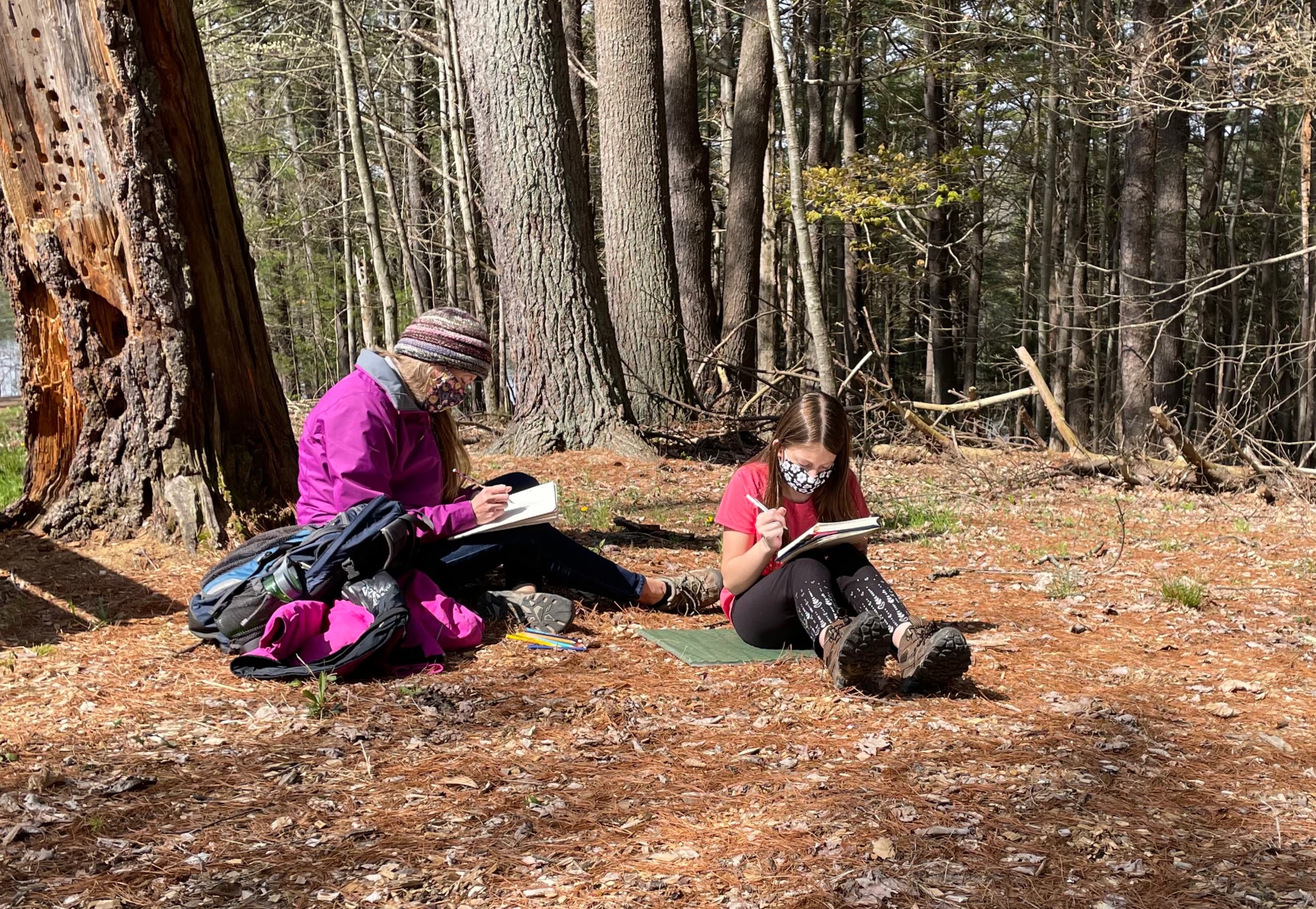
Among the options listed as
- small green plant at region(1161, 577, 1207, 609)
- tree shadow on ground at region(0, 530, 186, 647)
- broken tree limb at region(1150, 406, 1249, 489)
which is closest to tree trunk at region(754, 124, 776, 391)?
broken tree limb at region(1150, 406, 1249, 489)

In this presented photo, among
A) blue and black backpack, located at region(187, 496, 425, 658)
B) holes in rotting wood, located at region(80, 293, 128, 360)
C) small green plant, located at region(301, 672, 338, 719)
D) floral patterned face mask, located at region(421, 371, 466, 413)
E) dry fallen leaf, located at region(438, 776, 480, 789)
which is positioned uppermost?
holes in rotting wood, located at region(80, 293, 128, 360)

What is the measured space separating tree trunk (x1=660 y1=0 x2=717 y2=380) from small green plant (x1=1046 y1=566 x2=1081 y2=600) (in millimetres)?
6678

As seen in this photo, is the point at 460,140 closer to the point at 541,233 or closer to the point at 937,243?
the point at 541,233

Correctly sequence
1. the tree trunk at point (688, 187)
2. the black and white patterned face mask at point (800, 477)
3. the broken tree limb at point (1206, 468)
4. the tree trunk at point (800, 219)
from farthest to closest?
the tree trunk at point (688, 187) → the broken tree limb at point (1206, 468) → the tree trunk at point (800, 219) → the black and white patterned face mask at point (800, 477)

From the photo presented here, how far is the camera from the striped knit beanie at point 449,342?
429 centimetres

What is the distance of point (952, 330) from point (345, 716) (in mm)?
18234

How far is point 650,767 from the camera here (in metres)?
3.32

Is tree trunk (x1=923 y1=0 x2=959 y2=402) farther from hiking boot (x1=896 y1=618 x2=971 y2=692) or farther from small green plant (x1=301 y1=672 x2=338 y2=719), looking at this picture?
small green plant (x1=301 y1=672 x2=338 y2=719)

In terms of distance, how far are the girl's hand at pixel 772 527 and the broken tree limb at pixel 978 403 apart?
570cm

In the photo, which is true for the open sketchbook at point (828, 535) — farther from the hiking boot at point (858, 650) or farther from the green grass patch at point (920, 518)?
the green grass patch at point (920, 518)

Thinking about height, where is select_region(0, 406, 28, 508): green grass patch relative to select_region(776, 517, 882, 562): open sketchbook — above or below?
below

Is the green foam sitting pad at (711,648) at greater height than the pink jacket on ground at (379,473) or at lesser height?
lesser

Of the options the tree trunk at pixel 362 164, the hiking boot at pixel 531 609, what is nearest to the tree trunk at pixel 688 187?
the tree trunk at pixel 362 164

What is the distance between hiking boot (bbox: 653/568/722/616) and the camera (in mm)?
5176
